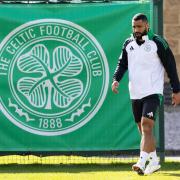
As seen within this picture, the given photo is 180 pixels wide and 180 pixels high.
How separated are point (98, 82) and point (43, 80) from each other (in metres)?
0.68

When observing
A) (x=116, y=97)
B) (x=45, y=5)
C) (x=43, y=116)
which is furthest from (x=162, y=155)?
(x=45, y=5)

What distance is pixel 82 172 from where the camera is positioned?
27.9 ft

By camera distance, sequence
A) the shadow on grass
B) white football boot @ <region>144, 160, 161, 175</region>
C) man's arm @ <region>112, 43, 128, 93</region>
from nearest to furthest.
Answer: white football boot @ <region>144, 160, 161, 175</region> → man's arm @ <region>112, 43, 128, 93</region> → the shadow on grass

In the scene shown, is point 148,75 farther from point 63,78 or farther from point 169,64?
point 63,78

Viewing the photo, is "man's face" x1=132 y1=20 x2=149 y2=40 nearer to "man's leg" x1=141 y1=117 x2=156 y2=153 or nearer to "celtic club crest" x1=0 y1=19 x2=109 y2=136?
"man's leg" x1=141 y1=117 x2=156 y2=153

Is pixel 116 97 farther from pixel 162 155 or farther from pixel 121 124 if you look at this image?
pixel 162 155

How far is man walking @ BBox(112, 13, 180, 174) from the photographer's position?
8.00 m

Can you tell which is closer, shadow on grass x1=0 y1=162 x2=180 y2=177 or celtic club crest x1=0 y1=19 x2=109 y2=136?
shadow on grass x1=0 y1=162 x2=180 y2=177

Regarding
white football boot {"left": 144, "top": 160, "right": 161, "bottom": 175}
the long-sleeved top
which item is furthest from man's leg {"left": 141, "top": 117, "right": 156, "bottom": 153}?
the long-sleeved top

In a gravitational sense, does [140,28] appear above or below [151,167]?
above

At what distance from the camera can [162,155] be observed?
9.25m

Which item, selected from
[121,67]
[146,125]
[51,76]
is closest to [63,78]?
[51,76]

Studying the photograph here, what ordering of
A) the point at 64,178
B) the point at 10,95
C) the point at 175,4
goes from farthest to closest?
the point at 175,4 → the point at 10,95 → the point at 64,178

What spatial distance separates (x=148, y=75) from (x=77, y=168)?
163 cm
